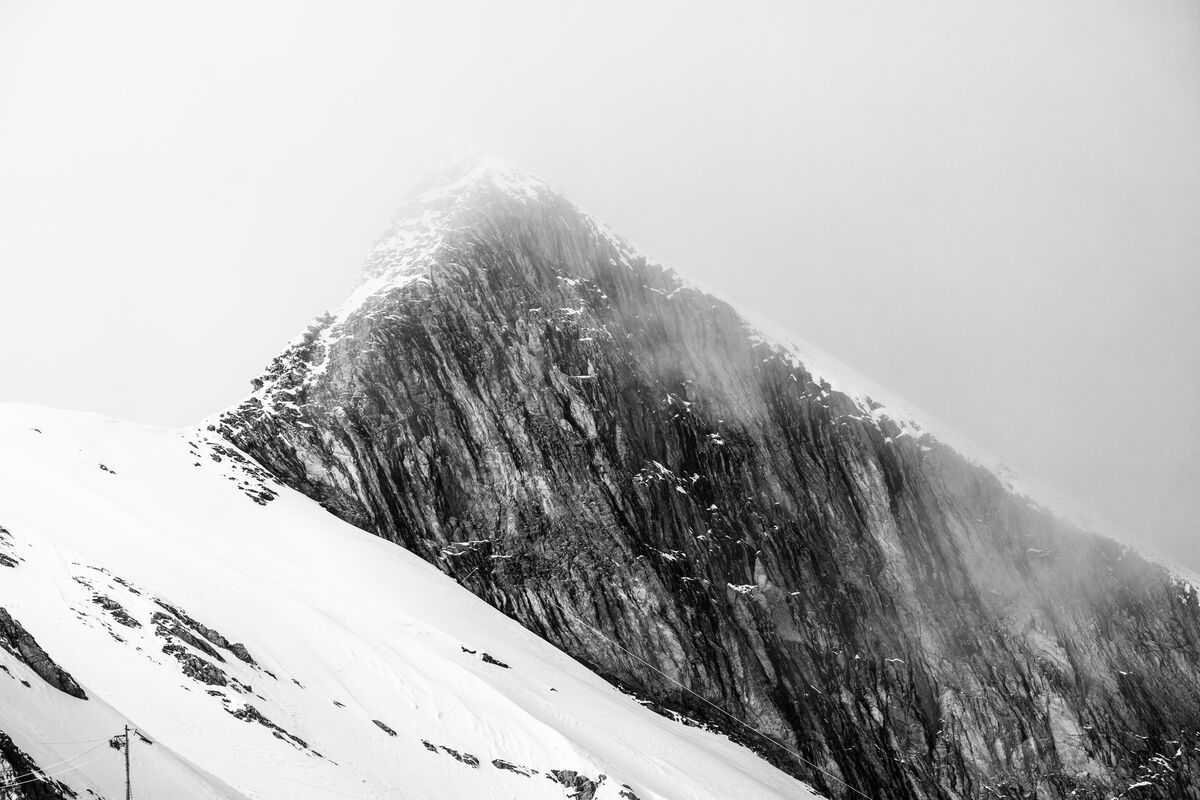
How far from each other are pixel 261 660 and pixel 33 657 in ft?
57.9

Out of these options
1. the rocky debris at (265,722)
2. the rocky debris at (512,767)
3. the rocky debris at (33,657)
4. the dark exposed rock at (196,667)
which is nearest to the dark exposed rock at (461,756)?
the rocky debris at (512,767)

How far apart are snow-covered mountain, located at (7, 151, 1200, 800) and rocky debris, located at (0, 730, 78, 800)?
13.0 m

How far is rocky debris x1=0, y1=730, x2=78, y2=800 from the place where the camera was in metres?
19.7

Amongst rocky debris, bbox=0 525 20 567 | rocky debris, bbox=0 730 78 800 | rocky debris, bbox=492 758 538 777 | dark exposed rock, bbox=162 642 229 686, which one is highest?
rocky debris, bbox=0 730 78 800

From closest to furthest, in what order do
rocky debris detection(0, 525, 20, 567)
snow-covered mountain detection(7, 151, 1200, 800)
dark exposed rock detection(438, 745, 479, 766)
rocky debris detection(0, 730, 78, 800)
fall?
rocky debris detection(0, 730, 78, 800) < rocky debris detection(0, 525, 20, 567) < dark exposed rock detection(438, 745, 479, 766) < snow-covered mountain detection(7, 151, 1200, 800)

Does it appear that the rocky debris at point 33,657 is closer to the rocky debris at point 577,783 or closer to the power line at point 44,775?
the power line at point 44,775

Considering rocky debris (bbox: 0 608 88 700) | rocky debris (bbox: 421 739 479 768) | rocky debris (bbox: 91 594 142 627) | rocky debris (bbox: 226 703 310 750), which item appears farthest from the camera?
rocky debris (bbox: 421 739 479 768)

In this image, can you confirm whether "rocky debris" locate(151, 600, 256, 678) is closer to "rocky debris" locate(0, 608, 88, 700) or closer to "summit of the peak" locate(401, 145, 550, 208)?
"rocky debris" locate(0, 608, 88, 700)

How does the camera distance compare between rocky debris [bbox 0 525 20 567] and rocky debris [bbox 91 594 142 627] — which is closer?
rocky debris [bbox 91 594 142 627]

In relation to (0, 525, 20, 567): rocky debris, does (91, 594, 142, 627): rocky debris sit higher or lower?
higher

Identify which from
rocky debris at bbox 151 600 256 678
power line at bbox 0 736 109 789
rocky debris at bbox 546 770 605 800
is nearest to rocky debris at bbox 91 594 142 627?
rocky debris at bbox 151 600 256 678

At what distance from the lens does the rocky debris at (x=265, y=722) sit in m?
35.9

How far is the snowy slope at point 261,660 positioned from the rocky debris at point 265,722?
0.13 m

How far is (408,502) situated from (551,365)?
62.5 ft
